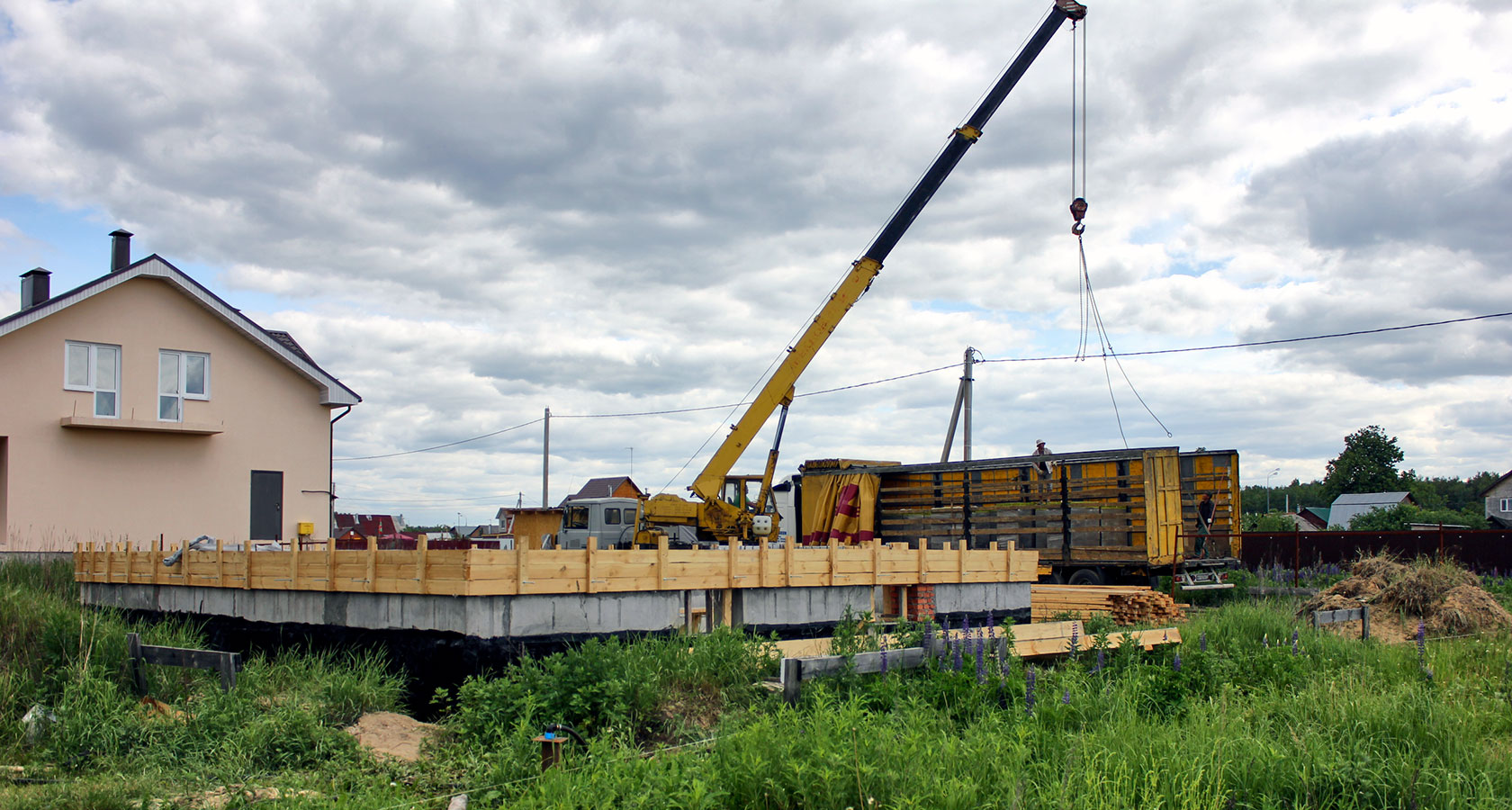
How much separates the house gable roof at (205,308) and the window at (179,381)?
109cm

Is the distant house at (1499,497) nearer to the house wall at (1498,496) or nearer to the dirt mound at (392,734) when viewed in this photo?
the house wall at (1498,496)

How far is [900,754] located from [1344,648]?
23.8ft

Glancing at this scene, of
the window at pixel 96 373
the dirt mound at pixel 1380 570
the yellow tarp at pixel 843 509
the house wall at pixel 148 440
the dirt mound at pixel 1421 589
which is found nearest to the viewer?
the dirt mound at pixel 1421 589

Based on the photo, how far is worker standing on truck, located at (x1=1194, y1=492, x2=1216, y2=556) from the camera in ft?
66.0

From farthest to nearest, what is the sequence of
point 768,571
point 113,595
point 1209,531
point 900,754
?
point 1209,531, point 113,595, point 768,571, point 900,754

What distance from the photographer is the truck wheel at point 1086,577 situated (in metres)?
20.1

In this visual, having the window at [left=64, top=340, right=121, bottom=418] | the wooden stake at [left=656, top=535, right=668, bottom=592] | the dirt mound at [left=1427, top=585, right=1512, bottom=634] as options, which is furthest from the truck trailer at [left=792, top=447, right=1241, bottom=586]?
the window at [left=64, top=340, right=121, bottom=418]

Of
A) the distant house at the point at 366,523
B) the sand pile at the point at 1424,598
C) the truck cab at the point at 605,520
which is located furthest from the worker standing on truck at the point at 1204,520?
the distant house at the point at 366,523

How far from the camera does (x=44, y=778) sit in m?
7.78

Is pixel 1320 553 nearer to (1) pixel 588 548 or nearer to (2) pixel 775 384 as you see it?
(2) pixel 775 384

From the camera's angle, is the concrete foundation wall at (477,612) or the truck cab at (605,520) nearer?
the concrete foundation wall at (477,612)

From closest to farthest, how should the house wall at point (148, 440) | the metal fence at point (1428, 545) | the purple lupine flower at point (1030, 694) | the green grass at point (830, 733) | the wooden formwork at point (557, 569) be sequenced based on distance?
the green grass at point (830, 733), the purple lupine flower at point (1030, 694), the wooden formwork at point (557, 569), the house wall at point (148, 440), the metal fence at point (1428, 545)

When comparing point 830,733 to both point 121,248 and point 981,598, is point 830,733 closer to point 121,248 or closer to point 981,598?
point 981,598

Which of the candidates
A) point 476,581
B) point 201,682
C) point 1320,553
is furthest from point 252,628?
point 1320,553
